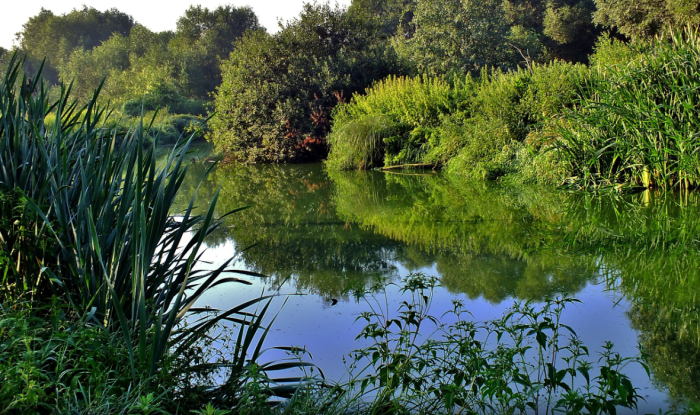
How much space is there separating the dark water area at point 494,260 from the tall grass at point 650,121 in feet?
1.51

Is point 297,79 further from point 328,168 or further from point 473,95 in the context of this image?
point 473,95

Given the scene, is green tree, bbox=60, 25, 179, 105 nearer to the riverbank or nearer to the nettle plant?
the riverbank

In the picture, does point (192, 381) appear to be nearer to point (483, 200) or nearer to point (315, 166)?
point (483, 200)

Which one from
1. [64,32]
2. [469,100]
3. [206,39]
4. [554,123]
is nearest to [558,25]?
[469,100]

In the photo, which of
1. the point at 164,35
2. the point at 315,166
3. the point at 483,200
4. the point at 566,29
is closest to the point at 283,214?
the point at 483,200

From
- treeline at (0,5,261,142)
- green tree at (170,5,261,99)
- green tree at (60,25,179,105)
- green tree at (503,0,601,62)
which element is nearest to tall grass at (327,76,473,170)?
treeline at (0,5,261,142)

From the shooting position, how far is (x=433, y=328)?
3.01 meters

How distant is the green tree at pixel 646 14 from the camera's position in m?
17.7

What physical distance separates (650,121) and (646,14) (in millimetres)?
16356

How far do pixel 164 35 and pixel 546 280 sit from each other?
204 feet

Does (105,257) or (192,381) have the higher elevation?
(105,257)

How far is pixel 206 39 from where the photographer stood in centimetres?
5197

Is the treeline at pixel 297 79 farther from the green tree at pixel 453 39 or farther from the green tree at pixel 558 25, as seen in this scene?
the green tree at pixel 558 25

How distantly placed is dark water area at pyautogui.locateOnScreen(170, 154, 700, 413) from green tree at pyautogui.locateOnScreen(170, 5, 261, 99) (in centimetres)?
3885
